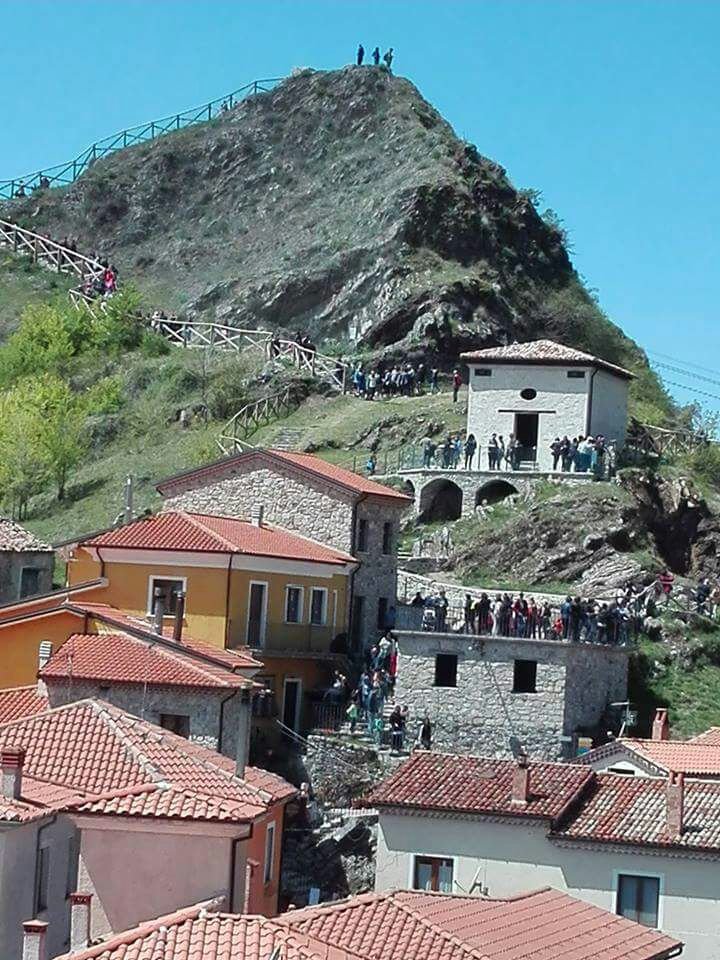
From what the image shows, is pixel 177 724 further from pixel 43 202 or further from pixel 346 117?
pixel 43 202

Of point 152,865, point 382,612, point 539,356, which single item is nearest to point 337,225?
point 539,356

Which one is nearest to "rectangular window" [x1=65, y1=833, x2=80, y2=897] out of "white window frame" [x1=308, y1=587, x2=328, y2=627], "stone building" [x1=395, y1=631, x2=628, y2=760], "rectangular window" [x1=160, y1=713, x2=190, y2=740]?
"rectangular window" [x1=160, y1=713, x2=190, y2=740]

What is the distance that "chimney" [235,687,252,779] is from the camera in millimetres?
46688

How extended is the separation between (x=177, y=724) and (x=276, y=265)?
60.1m

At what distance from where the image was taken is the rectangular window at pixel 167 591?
59.8 metres

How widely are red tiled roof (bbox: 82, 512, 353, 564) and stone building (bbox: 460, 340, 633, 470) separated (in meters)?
13.4

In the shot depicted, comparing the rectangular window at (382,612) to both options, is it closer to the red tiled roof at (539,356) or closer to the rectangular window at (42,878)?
the red tiled roof at (539,356)

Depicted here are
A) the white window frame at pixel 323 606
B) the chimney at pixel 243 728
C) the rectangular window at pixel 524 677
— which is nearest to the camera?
the chimney at pixel 243 728

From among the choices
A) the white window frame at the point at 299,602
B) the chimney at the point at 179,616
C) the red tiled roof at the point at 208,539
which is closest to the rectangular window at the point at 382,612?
the red tiled roof at the point at 208,539

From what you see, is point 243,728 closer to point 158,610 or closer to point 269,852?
point 269,852

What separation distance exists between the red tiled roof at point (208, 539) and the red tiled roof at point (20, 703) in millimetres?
8907

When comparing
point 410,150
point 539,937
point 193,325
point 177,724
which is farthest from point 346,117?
point 539,937

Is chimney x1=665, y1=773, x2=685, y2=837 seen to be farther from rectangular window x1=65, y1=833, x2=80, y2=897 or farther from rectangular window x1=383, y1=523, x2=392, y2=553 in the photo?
rectangular window x1=383, y1=523, x2=392, y2=553

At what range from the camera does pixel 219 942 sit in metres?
29.6
